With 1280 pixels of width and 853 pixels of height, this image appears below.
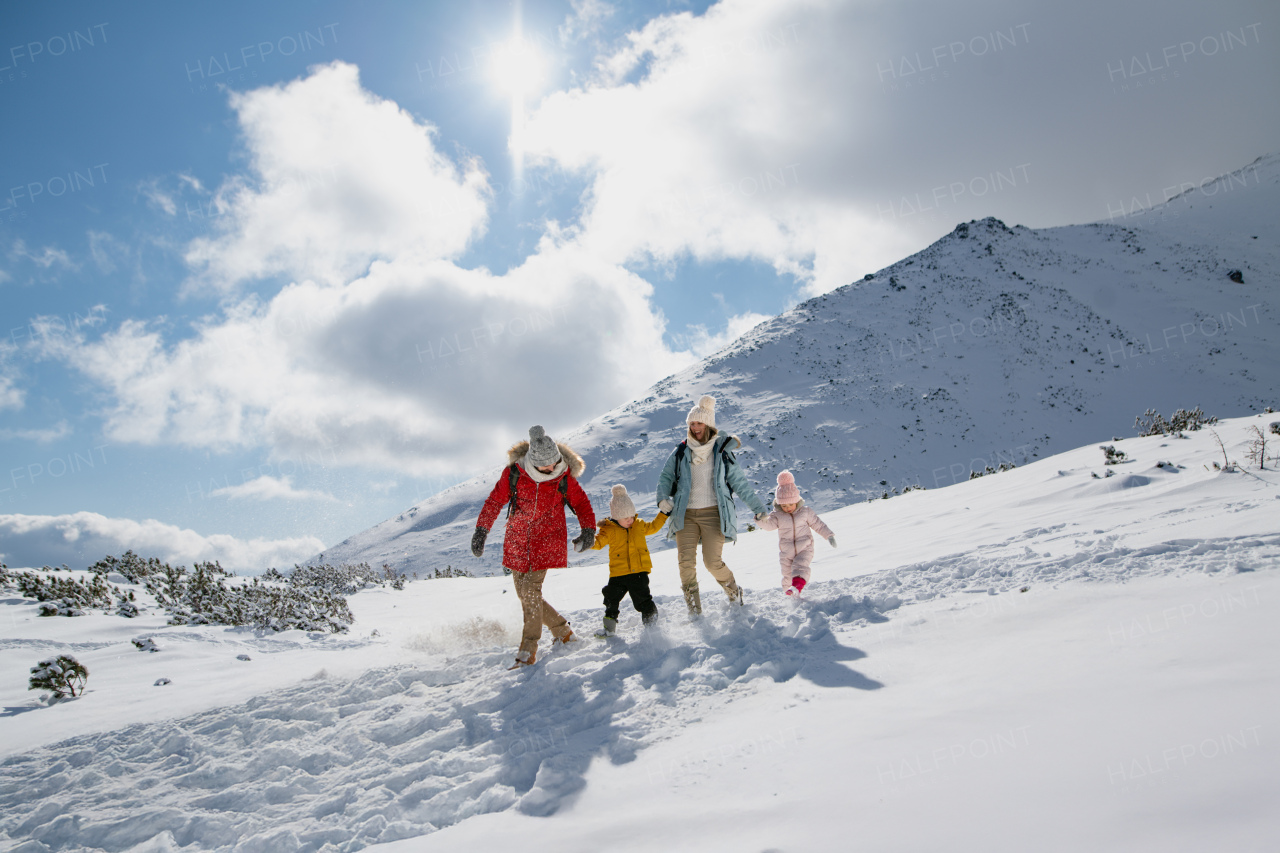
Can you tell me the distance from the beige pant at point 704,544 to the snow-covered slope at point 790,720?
15.9 inches

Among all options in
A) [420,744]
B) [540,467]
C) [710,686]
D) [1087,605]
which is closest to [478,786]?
[420,744]

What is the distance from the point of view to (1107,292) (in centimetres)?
4619

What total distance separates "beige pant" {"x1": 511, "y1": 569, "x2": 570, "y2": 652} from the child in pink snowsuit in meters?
2.37

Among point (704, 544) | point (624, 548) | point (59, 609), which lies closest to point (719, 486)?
point (704, 544)

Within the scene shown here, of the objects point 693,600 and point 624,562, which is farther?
point 693,600

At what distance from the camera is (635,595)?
5.67m

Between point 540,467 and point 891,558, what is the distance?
13.5ft

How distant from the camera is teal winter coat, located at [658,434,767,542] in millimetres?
5789

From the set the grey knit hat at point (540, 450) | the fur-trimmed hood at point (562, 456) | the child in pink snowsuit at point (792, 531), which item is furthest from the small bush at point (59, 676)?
the child in pink snowsuit at point (792, 531)

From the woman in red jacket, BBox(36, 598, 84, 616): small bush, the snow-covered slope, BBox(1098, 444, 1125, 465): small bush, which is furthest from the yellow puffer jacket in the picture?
BBox(36, 598, 84, 616): small bush

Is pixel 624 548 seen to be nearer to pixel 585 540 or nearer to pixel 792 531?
pixel 585 540

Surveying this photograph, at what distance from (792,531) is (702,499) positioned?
3.41 feet

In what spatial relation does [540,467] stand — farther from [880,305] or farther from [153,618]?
[880,305]

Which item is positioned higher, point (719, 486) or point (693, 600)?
point (719, 486)
